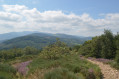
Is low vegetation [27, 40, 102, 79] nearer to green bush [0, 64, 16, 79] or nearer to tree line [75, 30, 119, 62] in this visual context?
green bush [0, 64, 16, 79]

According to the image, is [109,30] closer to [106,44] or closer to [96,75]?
[106,44]

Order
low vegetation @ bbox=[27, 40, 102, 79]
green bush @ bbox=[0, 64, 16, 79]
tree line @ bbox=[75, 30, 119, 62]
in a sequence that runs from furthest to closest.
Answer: tree line @ bbox=[75, 30, 119, 62] → green bush @ bbox=[0, 64, 16, 79] → low vegetation @ bbox=[27, 40, 102, 79]

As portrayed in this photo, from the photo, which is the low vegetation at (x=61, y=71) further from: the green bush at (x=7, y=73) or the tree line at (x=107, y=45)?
the tree line at (x=107, y=45)

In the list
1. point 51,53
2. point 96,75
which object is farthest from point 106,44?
Result: point 96,75

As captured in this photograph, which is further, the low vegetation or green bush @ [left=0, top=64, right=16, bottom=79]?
green bush @ [left=0, top=64, right=16, bottom=79]

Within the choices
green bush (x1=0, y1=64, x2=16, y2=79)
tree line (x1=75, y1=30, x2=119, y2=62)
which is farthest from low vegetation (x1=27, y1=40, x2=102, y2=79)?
tree line (x1=75, y1=30, x2=119, y2=62)

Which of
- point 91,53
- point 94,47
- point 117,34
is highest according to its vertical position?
point 117,34

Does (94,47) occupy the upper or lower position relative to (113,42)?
lower

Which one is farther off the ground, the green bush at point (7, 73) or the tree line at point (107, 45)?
the tree line at point (107, 45)

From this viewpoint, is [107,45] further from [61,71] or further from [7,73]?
[7,73]

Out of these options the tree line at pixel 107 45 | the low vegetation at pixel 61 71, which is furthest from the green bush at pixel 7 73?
the tree line at pixel 107 45

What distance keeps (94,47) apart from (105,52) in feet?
7.66

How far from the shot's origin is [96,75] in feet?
22.0

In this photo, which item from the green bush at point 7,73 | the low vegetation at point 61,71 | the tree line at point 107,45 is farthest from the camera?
the tree line at point 107,45
